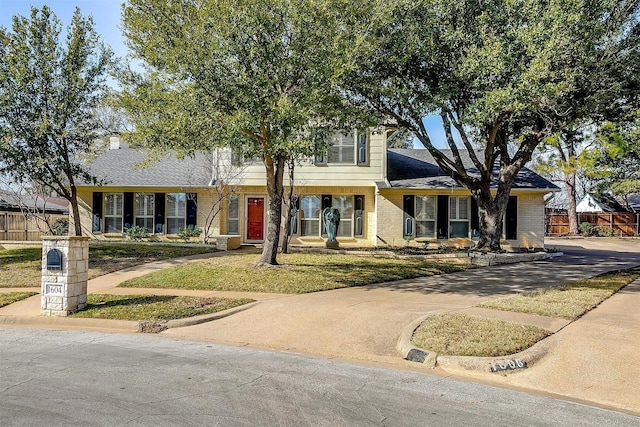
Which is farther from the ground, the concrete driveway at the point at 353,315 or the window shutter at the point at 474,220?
the window shutter at the point at 474,220

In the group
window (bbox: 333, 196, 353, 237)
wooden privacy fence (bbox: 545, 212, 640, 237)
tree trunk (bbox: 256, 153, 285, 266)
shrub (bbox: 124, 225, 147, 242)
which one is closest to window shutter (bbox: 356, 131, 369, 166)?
window (bbox: 333, 196, 353, 237)

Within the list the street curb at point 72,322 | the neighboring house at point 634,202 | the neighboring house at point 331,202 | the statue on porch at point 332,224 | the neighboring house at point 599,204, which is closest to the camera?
the street curb at point 72,322

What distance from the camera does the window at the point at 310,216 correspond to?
22.1 metres

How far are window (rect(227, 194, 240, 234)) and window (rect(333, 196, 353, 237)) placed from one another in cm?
426

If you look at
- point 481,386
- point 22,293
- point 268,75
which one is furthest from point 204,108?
point 481,386

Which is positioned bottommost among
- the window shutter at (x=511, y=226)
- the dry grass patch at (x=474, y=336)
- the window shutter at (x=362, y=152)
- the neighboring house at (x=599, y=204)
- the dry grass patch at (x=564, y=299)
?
the dry grass patch at (x=474, y=336)

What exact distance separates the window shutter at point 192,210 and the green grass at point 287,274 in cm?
573

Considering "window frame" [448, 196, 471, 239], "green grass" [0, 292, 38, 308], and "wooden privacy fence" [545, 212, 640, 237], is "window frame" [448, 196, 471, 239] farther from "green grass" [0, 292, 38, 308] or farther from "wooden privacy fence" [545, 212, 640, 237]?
"wooden privacy fence" [545, 212, 640, 237]

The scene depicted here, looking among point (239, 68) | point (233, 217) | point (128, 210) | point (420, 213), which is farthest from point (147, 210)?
point (239, 68)

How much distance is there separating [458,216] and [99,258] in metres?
14.2

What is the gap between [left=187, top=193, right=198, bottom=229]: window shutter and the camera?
71.9ft

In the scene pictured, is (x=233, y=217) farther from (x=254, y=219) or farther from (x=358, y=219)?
(x=358, y=219)

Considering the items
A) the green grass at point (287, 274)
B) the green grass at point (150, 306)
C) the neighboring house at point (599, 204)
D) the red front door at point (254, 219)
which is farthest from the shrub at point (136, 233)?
the neighboring house at point (599, 204)

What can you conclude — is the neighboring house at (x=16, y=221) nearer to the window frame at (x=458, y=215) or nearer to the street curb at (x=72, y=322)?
the street curb at (x=72, y=322)
